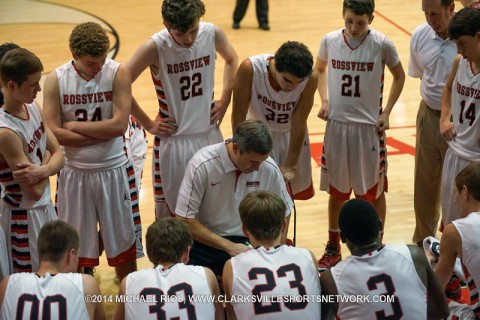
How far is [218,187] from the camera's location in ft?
17.0

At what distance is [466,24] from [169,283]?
274cm

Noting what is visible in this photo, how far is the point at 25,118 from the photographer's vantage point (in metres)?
4.90

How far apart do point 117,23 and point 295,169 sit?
26.9ft

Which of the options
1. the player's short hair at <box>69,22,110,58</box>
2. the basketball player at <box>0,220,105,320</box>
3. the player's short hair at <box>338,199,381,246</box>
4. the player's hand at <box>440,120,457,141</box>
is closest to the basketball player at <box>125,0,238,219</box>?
the player's short hair at <box>69,22,110,58</box>

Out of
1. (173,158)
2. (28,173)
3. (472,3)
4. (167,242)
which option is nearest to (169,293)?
(167,242)

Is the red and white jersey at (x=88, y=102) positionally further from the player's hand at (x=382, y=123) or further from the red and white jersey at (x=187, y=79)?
the player's hand at (x=382, y=123)

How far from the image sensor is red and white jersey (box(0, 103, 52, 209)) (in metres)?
4.83

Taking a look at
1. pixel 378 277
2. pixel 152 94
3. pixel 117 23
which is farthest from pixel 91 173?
pixel 117 23

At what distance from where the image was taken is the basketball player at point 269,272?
4.02 m

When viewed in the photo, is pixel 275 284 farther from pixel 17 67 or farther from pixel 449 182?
pixel 449 182

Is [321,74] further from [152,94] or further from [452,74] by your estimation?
[152,94]

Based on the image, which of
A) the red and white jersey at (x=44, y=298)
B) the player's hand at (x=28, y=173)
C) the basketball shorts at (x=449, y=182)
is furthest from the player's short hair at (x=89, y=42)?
the basketball shorts at (x=449, y=182)

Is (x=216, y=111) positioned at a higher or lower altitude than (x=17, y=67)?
lower

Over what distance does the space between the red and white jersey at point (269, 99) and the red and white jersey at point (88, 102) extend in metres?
1.03
